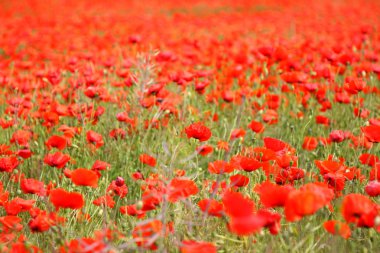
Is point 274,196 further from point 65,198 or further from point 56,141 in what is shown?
point 56,141

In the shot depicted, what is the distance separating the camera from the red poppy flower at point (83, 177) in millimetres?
1773

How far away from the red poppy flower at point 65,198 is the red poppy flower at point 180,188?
0.29 meters

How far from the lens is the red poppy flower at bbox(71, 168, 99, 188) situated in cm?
177

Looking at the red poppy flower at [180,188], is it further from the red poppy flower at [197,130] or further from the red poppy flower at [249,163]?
the red poppy flower at [197,130]

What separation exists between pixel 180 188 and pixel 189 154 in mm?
1000

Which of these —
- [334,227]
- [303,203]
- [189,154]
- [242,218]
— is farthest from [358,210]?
[189,154]

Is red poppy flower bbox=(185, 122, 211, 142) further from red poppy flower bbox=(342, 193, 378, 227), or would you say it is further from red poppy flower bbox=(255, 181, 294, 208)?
red poppy flower bbox=(342, 193, 378, 227)

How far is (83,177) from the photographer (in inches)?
70.4

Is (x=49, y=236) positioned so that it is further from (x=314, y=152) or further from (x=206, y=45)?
(x=206, y=45)

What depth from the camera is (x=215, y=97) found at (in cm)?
356

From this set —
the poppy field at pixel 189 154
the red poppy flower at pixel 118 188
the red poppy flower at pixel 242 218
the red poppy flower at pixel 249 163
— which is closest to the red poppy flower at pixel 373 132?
the poppy field at pixel 189 154

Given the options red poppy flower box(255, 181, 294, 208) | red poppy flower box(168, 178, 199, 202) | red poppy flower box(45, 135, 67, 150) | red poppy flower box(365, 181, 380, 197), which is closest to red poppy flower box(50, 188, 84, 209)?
red poppy flower box(168, 178, 199, 202)

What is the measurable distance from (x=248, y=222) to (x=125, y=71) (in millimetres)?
2465

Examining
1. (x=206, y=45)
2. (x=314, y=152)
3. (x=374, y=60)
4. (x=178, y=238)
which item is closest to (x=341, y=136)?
(x=314, y=152)
